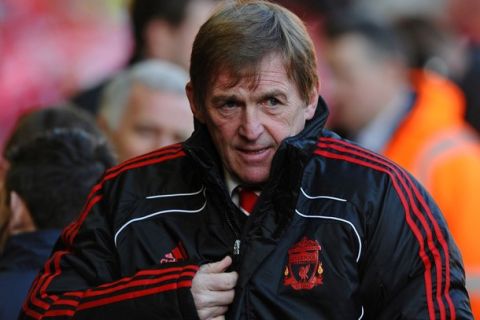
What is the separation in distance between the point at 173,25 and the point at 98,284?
14.6 ft

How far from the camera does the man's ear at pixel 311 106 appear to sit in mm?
3906

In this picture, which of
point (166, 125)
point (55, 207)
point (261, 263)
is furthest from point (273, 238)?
point (166, 125)

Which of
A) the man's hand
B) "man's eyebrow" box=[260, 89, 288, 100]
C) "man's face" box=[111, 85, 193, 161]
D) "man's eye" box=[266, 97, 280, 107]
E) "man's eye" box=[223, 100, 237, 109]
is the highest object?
"man's eyebrow" box=[260, 89, 288, 100]

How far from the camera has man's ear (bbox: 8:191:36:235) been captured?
4.60m

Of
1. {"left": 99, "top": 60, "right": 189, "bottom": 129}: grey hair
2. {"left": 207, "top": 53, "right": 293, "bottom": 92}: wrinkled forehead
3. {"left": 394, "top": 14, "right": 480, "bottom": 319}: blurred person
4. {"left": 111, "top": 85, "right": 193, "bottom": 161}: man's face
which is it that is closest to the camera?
{"left": 207, "top": 53, "right": 293, "bottom": 92}: wrinkled forehead

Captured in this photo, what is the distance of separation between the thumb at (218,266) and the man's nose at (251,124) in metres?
0.37

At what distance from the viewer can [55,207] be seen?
15.0ft

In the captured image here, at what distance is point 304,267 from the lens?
3680 millimetres

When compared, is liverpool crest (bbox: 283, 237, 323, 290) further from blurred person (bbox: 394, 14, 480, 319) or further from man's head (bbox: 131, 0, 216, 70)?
man's head (bbox: 131, 0, 216, 70)

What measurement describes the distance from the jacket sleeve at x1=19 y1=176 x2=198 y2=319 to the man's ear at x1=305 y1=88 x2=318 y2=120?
0.60 meters

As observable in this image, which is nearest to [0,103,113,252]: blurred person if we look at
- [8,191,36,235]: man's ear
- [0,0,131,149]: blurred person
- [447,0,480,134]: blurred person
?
[8,191,36,235]: man's ear

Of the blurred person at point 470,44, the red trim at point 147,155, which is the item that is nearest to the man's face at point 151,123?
the red trim at point 147,155

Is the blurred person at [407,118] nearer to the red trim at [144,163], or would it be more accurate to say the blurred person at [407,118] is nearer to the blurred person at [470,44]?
the blurred person at [470,44]

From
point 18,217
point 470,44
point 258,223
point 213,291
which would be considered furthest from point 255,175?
point 470,44
